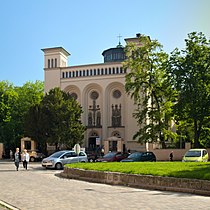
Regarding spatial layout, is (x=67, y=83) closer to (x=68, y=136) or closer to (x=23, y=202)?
(x=68, y=136)

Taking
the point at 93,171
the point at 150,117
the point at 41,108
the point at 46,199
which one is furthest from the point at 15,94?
the point at 46,199

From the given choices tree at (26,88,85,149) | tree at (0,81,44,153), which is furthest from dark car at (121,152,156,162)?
tree at (0,81,44,153)

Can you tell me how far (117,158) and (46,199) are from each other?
894 inches

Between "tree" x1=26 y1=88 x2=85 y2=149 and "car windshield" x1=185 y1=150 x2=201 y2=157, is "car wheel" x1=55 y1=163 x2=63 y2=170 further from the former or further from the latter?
"tree" x1=26 y1=88 x2=85 y2=149

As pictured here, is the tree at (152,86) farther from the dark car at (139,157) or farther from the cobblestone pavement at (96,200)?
the cobblestone pavement at (96,200)

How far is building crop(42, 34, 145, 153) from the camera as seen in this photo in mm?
64644

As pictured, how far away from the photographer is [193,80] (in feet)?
121

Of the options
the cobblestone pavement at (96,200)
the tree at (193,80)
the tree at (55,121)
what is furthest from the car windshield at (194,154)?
the tree at (55,121)

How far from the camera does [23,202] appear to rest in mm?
11477

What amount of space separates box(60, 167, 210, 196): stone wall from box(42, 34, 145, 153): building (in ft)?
142

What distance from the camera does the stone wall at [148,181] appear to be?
13.5m

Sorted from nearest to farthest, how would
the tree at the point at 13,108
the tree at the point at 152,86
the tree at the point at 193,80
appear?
1. the tree at the point at 193,80
2. the tree at the point at 152,86
3. the tree at the point at 13,108

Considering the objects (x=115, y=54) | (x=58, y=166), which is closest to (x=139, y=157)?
(x=58, y=166)

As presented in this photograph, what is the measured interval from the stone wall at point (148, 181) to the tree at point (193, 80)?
1964 centimetres
